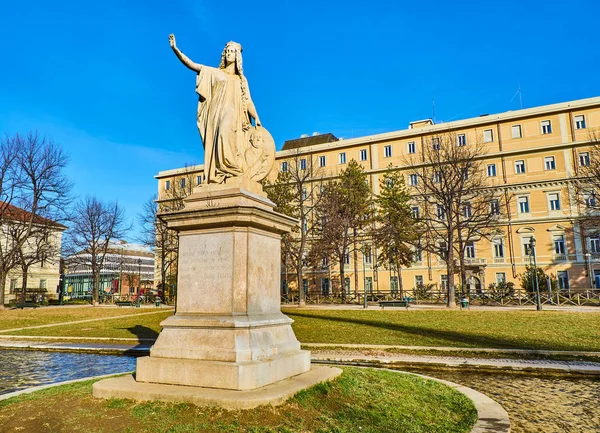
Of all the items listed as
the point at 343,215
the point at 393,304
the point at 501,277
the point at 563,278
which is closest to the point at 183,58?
the point at 393,304

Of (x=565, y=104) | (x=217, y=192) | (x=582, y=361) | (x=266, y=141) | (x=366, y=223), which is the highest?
(x=565, y=104)

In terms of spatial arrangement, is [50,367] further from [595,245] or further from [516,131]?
[516,131]

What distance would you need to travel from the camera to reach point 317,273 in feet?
202

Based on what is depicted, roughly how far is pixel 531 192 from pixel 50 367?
54.3m

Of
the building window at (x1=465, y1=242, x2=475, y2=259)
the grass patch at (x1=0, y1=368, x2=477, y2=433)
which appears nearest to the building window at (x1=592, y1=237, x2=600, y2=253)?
Answer: the building window at (x1=465, y1=242, x2=475, y2=259)

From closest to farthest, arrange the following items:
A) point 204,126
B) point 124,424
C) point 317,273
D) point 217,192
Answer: point 124,424 → point 217,192 → point 204,126 → point 317,273

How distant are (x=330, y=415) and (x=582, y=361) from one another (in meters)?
8.33

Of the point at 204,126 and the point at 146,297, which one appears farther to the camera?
the point at 146,297

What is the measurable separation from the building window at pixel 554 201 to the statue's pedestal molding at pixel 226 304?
5366 centimetres

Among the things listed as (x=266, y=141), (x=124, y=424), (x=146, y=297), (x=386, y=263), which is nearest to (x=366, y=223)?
(x=386, y=263)

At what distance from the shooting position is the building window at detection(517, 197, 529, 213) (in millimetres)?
53541

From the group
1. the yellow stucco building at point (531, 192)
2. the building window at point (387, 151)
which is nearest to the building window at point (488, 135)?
the yellow stucco building at point (531, 192)

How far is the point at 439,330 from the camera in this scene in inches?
707

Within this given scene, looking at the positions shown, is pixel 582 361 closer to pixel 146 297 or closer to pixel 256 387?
pixel 256 387
